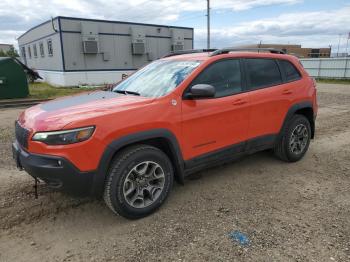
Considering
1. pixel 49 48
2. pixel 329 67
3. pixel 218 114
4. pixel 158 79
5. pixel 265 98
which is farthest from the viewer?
pixel 329 67

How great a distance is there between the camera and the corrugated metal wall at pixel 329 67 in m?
24.0

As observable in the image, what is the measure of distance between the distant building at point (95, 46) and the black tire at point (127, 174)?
62.4ft

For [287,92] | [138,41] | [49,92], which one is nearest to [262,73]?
[287,92]

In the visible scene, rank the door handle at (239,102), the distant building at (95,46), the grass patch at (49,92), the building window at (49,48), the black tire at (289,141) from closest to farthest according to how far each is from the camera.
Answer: the door handle at (239,102), the black tire at (289,141), the grass patch at (49,92), the distant building at (95,46), the building window at (49,48)

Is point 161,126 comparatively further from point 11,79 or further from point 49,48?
point 49,48

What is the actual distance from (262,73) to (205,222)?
2.32 meters

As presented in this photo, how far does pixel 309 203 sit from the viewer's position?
3.60 metres

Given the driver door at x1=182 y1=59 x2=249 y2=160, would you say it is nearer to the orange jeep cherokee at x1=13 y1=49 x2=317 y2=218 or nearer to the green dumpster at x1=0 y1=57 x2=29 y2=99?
the orange jeep cherokee at x1=13 y1=49 x2=317 y2=218

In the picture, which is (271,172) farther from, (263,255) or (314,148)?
(263,255)

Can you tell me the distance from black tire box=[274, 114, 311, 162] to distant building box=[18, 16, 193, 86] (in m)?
18.5

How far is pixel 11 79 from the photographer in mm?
12859

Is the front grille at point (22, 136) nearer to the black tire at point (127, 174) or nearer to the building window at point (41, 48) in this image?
the black tire at point (127, 174)

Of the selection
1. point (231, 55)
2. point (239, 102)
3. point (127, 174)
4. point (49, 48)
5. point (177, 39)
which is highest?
point (177, 39)

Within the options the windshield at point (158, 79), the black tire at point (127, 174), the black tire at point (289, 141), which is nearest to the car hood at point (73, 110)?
the windshield at point (158, 79)
